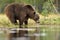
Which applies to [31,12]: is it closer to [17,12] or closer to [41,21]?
[17,12]

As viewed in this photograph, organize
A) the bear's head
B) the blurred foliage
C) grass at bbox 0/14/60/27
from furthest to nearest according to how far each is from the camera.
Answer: the blurred foliage, grass at bbox 0/14/60/27, the bear's head

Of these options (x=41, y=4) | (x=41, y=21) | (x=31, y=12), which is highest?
(x=41, y=4)

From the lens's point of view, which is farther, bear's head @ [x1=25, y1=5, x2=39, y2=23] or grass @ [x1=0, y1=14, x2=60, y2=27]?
grass @ [x1=0, y1=14, x2=60, y2=27]

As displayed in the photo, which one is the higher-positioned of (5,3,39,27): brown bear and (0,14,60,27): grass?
(5,3,39,27): brown bear

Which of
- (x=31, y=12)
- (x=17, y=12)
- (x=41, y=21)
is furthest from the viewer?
(x=41, y=21)

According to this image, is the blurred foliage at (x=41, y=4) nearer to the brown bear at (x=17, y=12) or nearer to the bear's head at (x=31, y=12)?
the bear's head at (x=31, y=12)

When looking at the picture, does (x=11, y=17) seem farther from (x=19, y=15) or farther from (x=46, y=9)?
(x=46, y=9)

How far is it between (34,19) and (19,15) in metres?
Result: 1.40

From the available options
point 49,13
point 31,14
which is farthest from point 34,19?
point 49,13

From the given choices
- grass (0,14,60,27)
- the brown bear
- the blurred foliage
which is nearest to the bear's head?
the brown bear

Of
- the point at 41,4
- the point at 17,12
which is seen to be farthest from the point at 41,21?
the point at 41,4

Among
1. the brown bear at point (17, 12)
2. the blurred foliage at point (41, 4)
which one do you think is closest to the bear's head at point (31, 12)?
the brown bear at point (17, 12)

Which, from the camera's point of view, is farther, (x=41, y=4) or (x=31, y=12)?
(x=41, y=4)

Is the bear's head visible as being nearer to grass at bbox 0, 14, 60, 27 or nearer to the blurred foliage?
grass at bbox 0, 14, 60, 27
